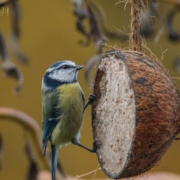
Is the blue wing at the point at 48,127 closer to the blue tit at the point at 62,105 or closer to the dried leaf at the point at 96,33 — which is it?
the blue tit at the point at 62,105

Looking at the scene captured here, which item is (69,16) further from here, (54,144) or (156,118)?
(156,118)

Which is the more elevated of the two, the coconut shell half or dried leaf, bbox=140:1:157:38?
dried leaf, bbox=140:1:157:38

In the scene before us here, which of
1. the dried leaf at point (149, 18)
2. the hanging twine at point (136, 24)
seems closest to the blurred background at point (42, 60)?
the dried leaf at point (149, 18)

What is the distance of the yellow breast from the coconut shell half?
257 mm

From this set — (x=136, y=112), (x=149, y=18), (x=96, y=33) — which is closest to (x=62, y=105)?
(x=96, y=33)

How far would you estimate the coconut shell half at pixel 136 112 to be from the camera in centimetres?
163

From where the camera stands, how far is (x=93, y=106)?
6.55 feet

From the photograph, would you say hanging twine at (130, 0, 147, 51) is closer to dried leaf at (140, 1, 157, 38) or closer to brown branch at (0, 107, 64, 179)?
dried leaf at (140, 1, 157, 38)

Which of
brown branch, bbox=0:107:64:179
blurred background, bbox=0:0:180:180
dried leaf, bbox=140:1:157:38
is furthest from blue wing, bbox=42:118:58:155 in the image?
blurred background, bbox=0:0:180:180

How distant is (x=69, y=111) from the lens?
6.96 feet

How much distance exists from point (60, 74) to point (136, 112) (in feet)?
2.03

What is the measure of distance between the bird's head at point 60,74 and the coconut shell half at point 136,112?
0.31 metres

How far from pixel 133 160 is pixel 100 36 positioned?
2.24ft

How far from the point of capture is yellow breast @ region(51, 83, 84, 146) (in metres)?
2.11
